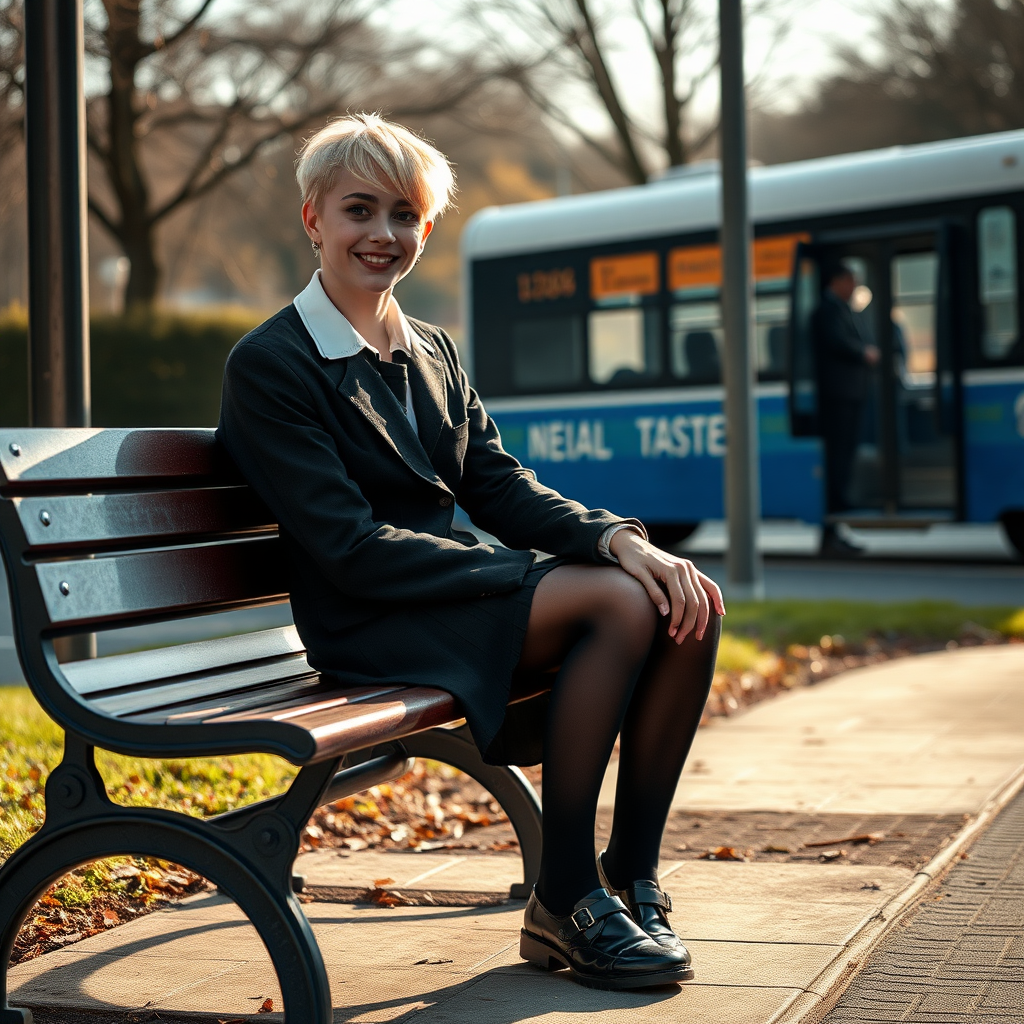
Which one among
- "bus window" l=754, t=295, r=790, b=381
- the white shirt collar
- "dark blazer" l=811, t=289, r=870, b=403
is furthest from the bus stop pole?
"bus window" l=754, t=295, r=790, b=381

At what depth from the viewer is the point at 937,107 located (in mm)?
25328

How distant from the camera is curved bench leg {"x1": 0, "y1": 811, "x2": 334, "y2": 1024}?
253cm

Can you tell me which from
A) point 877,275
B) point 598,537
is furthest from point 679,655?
point 877,275

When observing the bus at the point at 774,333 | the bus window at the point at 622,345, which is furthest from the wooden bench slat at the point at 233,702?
the bus window at the point at 622,345

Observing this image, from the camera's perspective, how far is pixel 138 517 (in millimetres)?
3025

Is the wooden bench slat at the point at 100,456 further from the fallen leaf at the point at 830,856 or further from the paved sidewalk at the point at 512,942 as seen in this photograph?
the fallen leaf at the point at 830,856

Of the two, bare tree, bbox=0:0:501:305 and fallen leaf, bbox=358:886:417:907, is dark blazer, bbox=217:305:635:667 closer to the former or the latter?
fallen leaf, bbox=358:886:417:907

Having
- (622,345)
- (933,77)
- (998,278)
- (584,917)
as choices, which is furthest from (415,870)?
(933,77)

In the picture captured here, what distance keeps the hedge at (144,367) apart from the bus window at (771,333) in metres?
11.2

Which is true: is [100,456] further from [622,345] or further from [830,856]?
[622,345]

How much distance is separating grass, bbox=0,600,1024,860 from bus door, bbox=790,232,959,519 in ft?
12.2

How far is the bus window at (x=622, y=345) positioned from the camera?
14.0 metres

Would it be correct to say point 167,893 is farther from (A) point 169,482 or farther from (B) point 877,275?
(B) point 877,275

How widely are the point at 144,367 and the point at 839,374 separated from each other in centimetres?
1318
